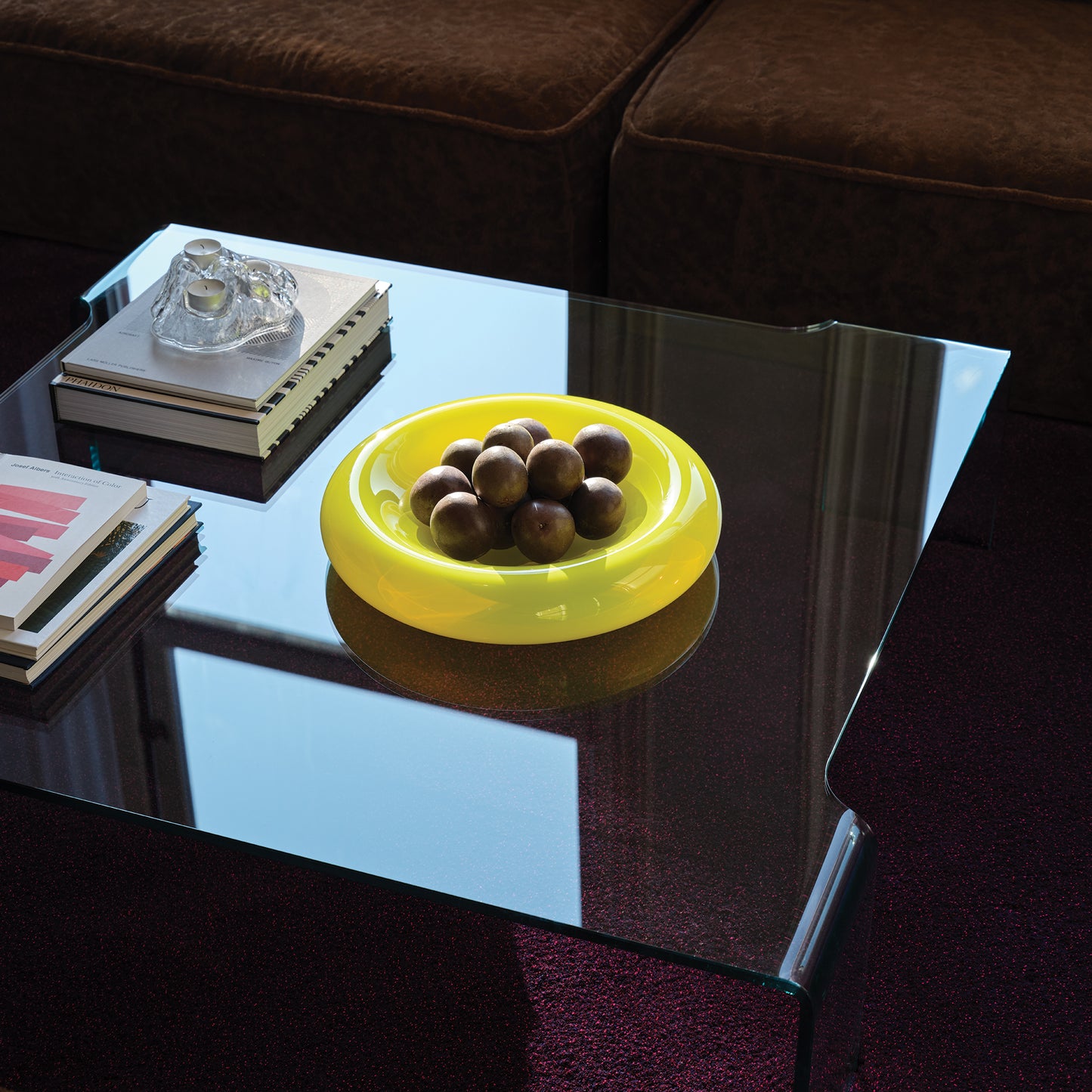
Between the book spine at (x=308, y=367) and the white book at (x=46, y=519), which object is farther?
the book spine at (x=308, y=367)

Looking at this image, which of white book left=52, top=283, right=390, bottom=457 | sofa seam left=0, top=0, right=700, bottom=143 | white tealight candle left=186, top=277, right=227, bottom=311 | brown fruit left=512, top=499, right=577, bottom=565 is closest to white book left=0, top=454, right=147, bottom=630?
white book left=52, top=283, right=390, bottom=457

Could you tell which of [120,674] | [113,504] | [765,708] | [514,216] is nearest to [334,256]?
[514,216]

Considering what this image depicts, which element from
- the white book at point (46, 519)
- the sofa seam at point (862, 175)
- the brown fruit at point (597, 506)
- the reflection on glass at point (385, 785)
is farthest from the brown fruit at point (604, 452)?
the sofa seam at point (862, 175)

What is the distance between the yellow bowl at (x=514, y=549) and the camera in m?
0.97

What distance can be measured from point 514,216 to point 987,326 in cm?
65

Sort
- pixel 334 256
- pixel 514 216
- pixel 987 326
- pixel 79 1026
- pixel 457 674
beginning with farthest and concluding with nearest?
pixel 514 216 < pixel 987 326 < pixel 334 256 < pixel 79 1026 < pixel 457 674

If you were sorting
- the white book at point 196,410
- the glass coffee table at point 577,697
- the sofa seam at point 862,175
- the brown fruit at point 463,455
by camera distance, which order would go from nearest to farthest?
the glass coffee table at point 577,697
the brown fruit at point 463,455
the white book at point 196,410
the sofa seam at point 862,175

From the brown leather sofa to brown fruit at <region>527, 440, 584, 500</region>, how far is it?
84 centimetres

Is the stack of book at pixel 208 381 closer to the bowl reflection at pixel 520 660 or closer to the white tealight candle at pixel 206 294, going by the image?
the white tealight candle at pixel 206 294

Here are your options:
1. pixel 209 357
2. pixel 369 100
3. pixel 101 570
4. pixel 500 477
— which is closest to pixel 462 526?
pixel 500 477

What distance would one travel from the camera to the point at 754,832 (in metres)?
0.87

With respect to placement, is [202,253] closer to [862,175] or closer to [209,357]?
[209,357]

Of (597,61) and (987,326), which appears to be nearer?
(987,326)

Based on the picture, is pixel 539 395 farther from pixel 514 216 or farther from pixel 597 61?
pixel 597 61
